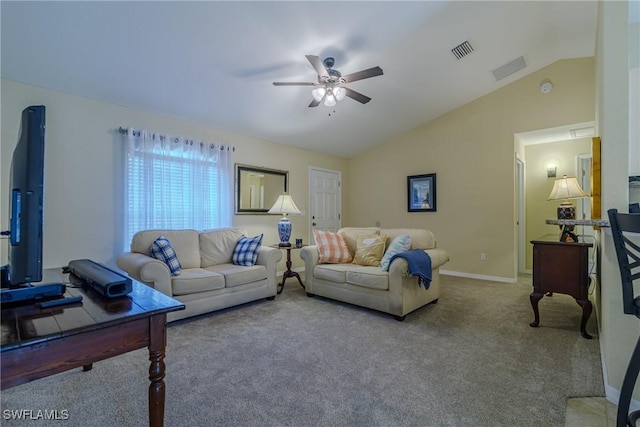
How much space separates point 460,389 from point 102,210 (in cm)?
373

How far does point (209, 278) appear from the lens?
3010mm

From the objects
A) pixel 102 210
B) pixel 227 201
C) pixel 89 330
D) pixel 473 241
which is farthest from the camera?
pixel 473 241

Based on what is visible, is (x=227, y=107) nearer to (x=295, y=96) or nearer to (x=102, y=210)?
(x=295, y=96)

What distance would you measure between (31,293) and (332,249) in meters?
2.94

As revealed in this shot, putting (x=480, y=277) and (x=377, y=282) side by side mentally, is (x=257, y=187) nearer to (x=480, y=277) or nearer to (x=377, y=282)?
(x=377, y=282)

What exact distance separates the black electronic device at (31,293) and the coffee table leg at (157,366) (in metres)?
0.41

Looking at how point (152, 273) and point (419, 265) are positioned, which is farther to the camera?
point (419, 265)

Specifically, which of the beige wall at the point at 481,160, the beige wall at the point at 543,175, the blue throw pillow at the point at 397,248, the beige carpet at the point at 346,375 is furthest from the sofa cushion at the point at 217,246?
the beige wall at the point at 543,175

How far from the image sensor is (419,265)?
2.90m

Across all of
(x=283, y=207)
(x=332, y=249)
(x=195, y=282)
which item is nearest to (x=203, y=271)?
(x=195, y=282)

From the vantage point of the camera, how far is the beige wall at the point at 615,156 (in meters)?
1.64

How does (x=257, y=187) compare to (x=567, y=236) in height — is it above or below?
above

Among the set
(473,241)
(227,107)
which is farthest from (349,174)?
(227,107)

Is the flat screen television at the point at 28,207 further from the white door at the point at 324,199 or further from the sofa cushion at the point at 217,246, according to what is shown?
the white door at the point at 324,199
